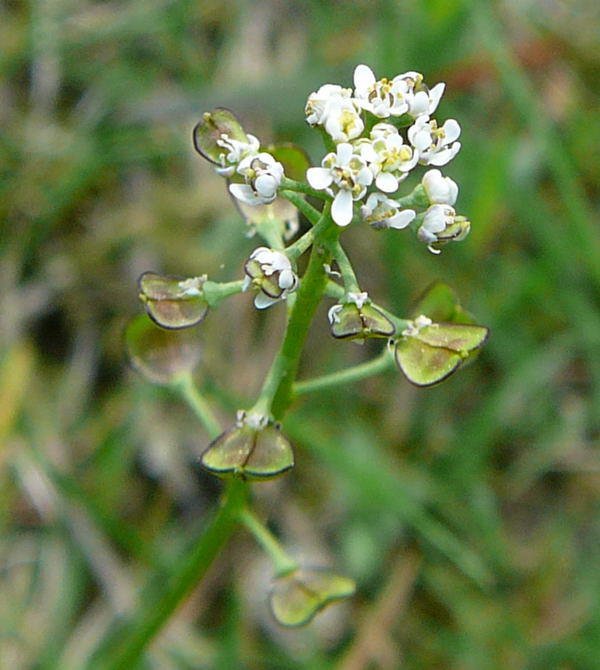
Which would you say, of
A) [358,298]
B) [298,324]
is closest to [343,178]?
[358,298]

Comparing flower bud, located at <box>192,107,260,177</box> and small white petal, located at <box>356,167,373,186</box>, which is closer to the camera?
small white petal, located at <box>356,167,373,186</box>

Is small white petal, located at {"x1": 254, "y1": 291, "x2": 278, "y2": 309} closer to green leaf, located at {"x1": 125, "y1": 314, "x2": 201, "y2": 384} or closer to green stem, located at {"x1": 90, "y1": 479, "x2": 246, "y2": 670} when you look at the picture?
green stem, located at {"x1": 90, "y1": 479, "x2": 246, "y2": 670}

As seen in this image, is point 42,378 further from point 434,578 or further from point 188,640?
point 434,578

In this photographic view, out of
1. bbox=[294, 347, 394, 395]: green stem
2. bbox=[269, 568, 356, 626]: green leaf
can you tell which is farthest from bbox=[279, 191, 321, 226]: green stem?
bbox=[269, 568, 356, 626]: green leaf

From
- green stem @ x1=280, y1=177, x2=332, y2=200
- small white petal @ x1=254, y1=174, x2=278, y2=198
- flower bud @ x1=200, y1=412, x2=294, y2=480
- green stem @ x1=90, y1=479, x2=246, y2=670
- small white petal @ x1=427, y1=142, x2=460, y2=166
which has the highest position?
small white petal @ x1=254, y1=174, x2=278, y2=198

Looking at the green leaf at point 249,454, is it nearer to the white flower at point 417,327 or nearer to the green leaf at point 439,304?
the white flower at point 417,327

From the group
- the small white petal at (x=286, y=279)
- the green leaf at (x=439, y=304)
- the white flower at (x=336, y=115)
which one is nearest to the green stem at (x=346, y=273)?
the small white petal at (x=286, y=279)
